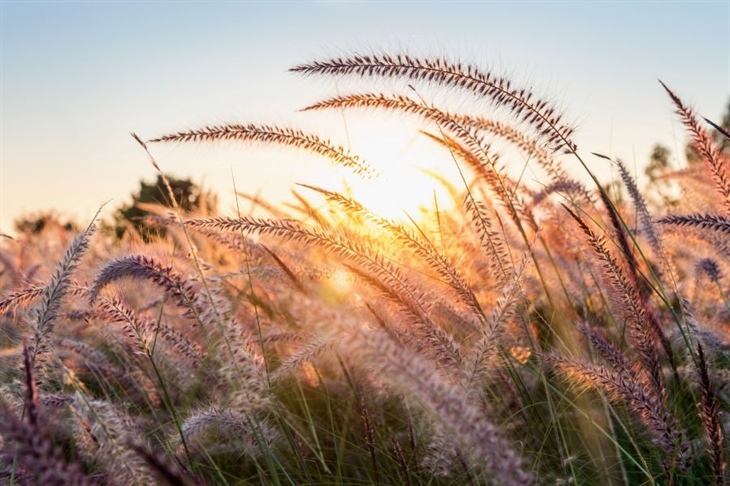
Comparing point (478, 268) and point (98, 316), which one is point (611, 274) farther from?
point (98, 316)

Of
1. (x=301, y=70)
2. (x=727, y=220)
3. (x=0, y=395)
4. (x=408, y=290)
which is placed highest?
(x=301, y=70)

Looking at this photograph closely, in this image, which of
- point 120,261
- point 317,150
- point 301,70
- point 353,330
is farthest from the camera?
point 317,150

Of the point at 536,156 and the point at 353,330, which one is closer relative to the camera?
the point at 353,330

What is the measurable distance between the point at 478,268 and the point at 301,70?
1262 mm

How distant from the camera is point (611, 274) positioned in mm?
1897

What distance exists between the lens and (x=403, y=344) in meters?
2.04

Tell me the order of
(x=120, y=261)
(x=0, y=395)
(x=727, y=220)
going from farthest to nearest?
1. (x=0, y=395)
2. (x=727, y=220)
3. (x=120, y=261)

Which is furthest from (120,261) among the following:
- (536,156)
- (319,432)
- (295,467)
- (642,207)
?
(642,207)

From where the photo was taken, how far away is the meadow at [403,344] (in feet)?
4.91

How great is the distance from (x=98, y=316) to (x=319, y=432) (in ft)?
3.56

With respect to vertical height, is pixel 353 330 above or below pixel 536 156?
below

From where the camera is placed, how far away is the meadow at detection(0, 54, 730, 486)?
4.91 ft

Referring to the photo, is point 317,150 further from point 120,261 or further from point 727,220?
point 727,220

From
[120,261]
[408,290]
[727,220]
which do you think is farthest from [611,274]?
[120,261]
